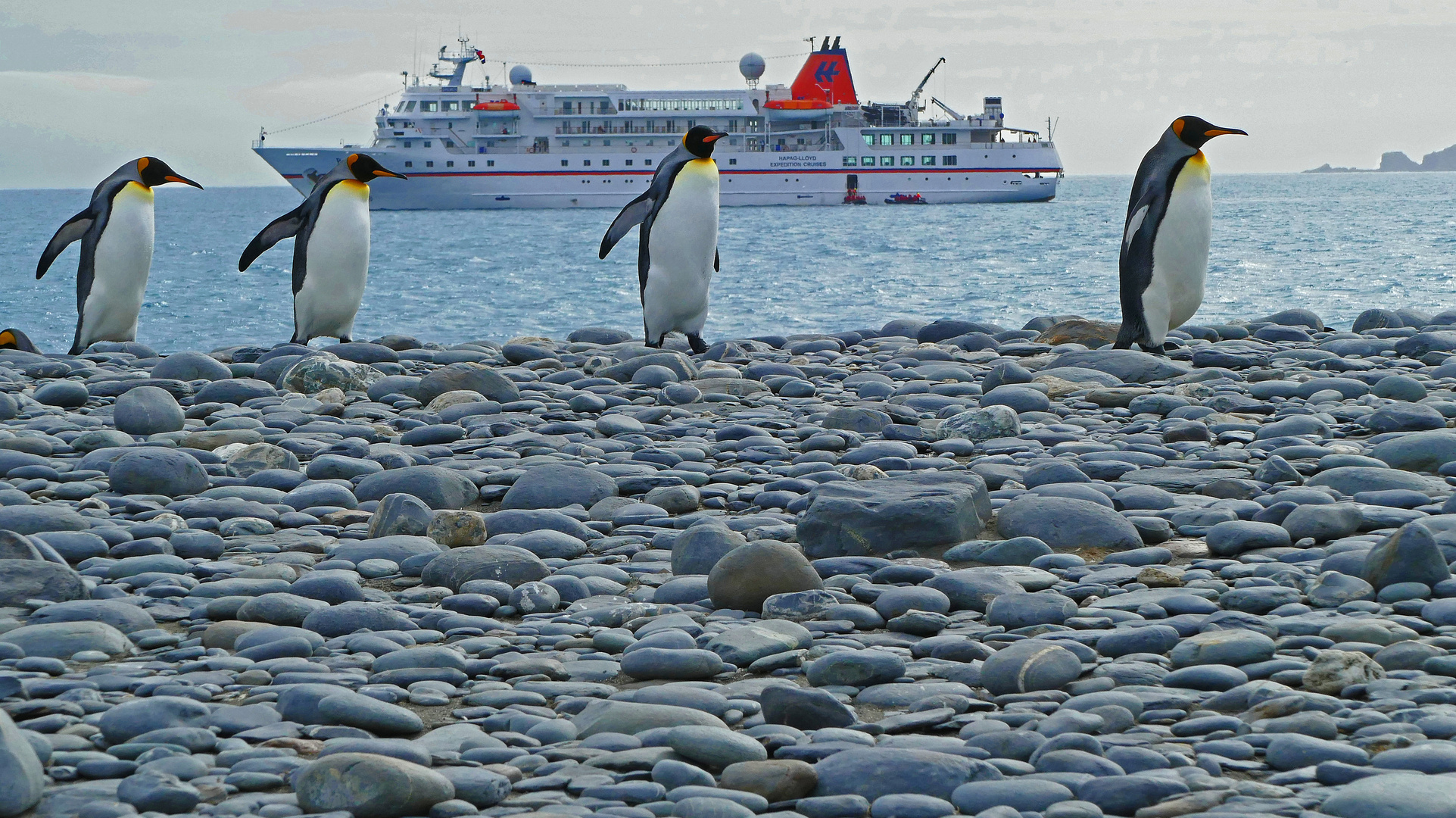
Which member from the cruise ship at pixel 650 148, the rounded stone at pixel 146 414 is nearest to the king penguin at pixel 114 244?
the rounded stone at pixel 146 414

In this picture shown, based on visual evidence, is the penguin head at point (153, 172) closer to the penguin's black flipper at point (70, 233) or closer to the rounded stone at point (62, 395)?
the penguin's black flipper at point (70, 233)

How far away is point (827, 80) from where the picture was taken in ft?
188

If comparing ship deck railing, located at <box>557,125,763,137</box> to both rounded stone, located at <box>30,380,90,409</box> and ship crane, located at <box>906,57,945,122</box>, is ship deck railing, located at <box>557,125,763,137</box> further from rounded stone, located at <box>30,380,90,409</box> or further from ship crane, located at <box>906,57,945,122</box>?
rounded stone, located at <box>30,380,90,409</box>

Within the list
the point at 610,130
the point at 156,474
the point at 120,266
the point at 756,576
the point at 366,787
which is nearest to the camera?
the point at 366,787

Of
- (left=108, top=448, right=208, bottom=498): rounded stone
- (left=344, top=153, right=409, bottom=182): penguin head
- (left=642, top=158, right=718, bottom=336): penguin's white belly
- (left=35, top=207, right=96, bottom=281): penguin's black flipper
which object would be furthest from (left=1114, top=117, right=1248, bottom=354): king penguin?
(left=35, top=207, right=96, bottom=281): penguin's black flipper

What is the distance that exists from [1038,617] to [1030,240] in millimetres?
33261

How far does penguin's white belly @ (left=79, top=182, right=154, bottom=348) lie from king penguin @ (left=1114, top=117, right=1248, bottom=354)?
209 inches

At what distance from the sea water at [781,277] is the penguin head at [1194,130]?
22.5ft

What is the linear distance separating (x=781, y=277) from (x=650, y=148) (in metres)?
30.7

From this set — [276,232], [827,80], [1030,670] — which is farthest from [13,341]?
[827,80]

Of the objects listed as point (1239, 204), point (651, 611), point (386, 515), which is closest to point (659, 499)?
point (386, 515)

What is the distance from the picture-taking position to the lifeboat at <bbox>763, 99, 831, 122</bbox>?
52.3m

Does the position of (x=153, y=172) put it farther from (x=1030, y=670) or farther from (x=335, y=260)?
(x=1030, y=670)

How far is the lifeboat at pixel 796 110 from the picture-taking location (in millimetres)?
52281
